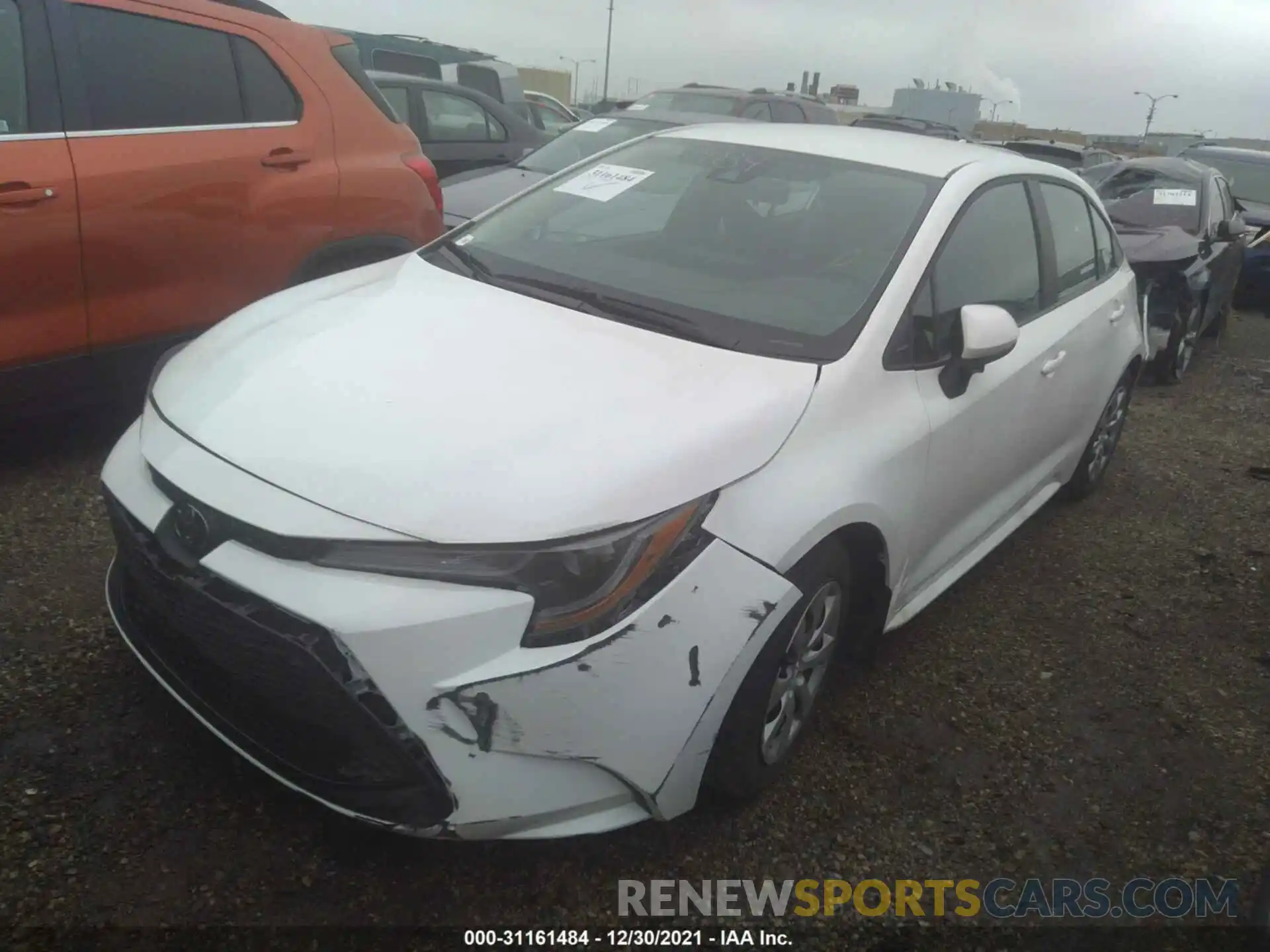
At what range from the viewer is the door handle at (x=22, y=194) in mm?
3227

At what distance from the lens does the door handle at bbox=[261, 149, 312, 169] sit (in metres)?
3.98

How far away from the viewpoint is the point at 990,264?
312cm

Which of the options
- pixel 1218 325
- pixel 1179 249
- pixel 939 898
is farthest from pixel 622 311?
pixel 1218 325

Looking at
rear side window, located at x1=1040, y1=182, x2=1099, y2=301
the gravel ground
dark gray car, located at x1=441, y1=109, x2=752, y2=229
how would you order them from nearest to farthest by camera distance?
the gravel ground
rear side window, located at x1=1040, y1=182, x2=1099, y2=301
dark gray car, located at x1=441, y1=109, x2=752, y2=229

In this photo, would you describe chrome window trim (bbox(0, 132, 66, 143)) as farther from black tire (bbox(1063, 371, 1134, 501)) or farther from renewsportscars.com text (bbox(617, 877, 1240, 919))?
black tire (bbox(1063, 371, 1134, 501))

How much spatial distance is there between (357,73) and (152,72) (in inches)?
38.9

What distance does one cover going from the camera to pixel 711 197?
318cm

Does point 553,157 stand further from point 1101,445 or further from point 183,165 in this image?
point 1101,445

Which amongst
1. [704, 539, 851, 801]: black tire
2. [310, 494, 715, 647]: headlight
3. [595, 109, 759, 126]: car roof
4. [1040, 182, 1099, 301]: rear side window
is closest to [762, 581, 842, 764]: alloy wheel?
[704, 539, 851, 801]: black tire

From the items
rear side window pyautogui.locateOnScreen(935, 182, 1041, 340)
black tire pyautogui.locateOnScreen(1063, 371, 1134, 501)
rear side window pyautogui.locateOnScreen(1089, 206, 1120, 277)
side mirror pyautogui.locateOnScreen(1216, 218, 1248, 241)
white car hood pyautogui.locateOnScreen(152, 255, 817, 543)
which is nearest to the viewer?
white car hood pyautogui.locateOnScreen(152, 255, 817, 543)

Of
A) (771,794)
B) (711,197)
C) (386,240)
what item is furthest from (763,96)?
(771,794)

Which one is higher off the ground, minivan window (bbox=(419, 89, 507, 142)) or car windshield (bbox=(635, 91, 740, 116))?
car windshield (bbox=(635, 91, 740, 116))

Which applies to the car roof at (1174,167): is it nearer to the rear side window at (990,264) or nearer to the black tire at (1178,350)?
the black tire at (1178,350)

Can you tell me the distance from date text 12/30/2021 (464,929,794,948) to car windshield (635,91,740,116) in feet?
29.1
